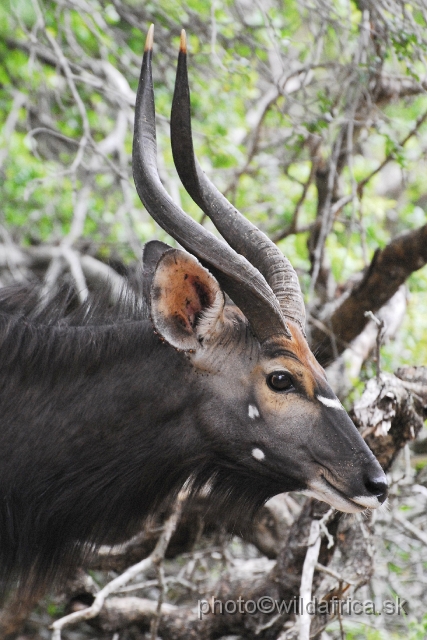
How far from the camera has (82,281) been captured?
623 centimetres

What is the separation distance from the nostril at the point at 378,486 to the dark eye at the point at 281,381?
50 cm

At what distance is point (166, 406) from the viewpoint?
343 cm

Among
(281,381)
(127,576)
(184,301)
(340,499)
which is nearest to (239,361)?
(281,381)

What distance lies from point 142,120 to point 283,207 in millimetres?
4211

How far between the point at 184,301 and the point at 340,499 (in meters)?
1.04

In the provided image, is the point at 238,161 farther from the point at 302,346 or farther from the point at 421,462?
the point at 302,346

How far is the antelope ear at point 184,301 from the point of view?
10.7 ft

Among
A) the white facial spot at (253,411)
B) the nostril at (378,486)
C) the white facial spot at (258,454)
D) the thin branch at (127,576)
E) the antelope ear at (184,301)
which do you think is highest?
the antelope ear at (184,301)

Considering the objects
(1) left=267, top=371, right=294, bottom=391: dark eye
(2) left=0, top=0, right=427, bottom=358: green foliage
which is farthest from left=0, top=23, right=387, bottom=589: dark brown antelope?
(2) left=0, top=0, right=427, bottom=358: green foliage

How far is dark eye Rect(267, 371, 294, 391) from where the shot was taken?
336 cm

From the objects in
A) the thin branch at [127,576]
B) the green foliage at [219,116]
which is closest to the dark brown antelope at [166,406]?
the thin branch at [127,576]

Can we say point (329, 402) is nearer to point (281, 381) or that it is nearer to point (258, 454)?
point (281, 381)

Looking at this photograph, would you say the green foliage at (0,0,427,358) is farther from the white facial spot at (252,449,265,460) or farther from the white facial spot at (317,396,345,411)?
the white facial spot at (252,449,265,460)

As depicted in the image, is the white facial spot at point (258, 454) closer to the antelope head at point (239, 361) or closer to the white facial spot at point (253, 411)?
the antelope head at point (239, 361)
